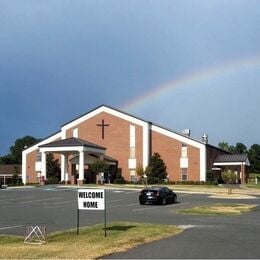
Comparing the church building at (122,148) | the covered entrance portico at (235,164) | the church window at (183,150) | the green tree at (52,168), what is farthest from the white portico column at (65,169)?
the covered entrance portico at (235,164)

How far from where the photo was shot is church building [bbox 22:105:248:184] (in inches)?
3076

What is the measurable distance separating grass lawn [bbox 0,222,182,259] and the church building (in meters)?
56.9

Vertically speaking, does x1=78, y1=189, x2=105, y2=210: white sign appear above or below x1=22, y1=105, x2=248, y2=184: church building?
below

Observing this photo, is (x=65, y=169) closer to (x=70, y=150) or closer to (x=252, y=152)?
(x=70, y=150)

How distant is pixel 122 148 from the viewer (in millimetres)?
82312

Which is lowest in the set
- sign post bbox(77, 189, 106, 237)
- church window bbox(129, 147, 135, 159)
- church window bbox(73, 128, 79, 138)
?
sign post bbox(77, 189, 106, 237)

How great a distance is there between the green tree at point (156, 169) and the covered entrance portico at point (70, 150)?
734 cm

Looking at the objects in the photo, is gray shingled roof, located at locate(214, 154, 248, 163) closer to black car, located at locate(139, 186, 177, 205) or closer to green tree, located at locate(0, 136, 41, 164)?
black car, located at locate(139, 186, 177, 205)

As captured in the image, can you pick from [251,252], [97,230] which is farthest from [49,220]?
[251,252]

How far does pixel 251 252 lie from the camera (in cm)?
1300

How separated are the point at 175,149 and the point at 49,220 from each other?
5757 cm

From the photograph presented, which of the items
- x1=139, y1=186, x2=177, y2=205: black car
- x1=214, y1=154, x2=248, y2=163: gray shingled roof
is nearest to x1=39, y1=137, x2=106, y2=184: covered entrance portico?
x1=214, y1=154, x2=248, y2=163: gray shingled roof

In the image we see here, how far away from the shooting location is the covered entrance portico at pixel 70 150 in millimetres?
73812

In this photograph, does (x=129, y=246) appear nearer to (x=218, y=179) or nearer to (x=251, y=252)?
(x=251, y=252)
